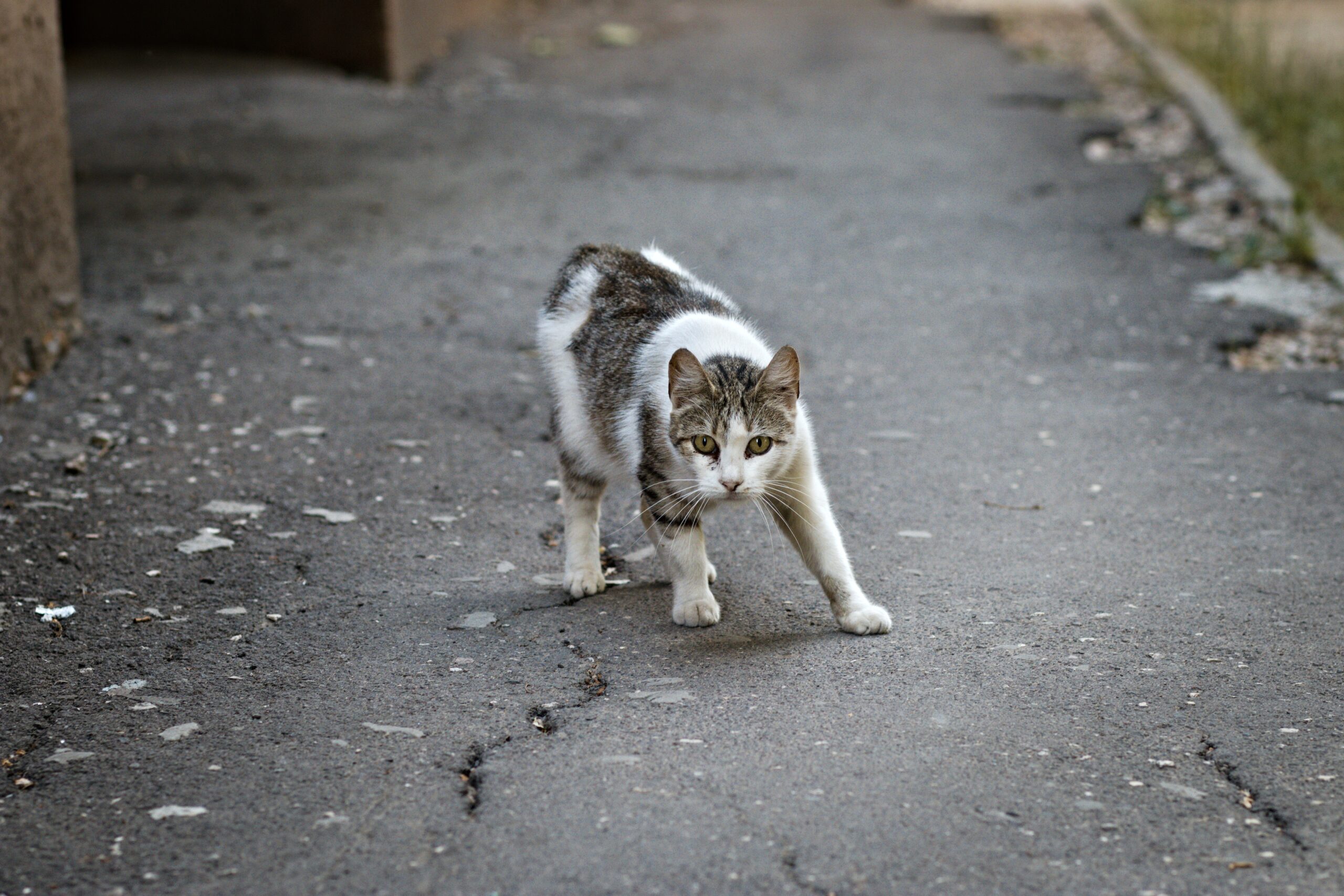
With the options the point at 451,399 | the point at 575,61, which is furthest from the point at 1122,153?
the point at 451,399

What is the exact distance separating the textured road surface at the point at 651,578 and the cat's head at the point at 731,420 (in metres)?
0.54

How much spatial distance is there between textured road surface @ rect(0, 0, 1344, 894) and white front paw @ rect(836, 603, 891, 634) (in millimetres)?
50

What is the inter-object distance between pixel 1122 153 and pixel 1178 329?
4.23 meters

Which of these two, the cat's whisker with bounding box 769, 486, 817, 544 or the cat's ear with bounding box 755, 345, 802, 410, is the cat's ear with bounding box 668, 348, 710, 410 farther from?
the cat's whisker with bounding box 769, 486, 817, 544

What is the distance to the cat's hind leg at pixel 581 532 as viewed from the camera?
15.1ft

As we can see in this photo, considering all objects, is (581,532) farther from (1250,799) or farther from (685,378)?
(1250,799)

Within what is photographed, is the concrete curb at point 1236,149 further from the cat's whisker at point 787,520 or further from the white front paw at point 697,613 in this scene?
the white front paw at point 697,613

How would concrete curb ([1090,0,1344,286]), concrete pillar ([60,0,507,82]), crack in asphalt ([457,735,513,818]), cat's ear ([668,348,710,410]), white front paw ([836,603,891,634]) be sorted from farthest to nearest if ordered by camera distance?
1. concrete pillar ([60,0,507,82])
2. concrete curb ([1090,0,1344,286])
3. white front paw ([836,603,891,634])
4. cat's ear ([668,348,710,410])
5. crack in asphalt ([457,735,513,818])

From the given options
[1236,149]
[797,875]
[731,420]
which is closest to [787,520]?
[731,420]

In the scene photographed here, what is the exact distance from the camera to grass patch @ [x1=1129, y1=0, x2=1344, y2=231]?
956 cm

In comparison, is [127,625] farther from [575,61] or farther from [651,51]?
[651,51]

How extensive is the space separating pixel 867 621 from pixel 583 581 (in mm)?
933

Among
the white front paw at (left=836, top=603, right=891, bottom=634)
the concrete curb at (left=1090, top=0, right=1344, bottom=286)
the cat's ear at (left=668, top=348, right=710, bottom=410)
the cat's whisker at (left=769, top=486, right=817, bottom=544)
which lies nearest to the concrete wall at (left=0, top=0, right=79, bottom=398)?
the cat's ear at (left=668, top=348, right=710, bottom=410)

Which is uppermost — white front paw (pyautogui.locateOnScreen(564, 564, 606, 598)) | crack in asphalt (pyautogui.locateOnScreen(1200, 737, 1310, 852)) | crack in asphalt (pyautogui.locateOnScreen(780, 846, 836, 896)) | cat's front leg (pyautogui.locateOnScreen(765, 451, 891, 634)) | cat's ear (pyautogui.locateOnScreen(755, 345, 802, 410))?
cat's ear (pyautogui.locateOnScreen(755, 345, 802, 410))
